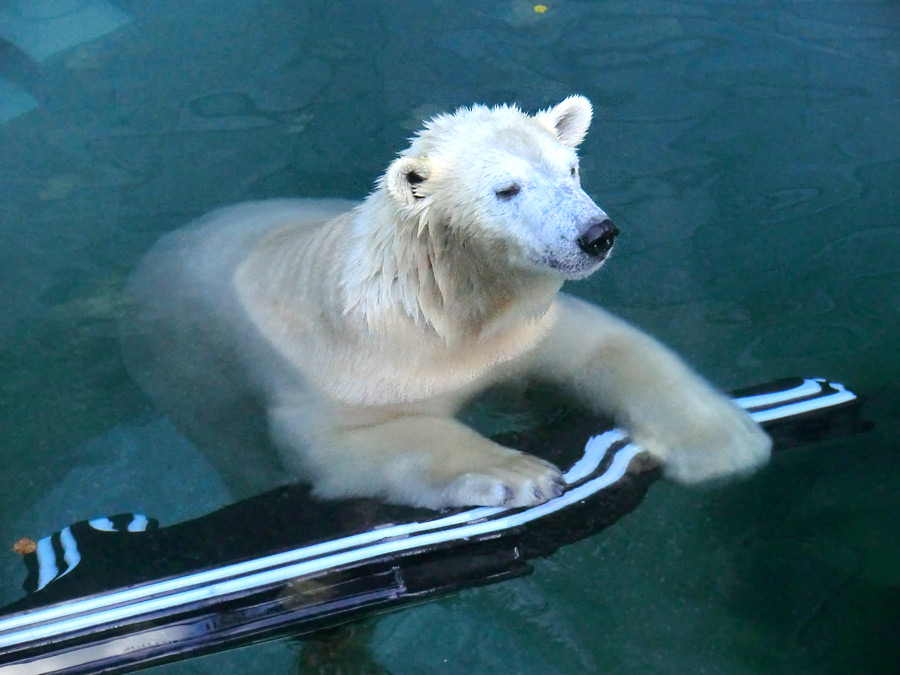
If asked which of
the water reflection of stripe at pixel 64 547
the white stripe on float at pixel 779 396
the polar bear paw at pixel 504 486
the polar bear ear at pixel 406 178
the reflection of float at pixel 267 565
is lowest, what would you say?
the water reflection of stripe at pixel 64 547

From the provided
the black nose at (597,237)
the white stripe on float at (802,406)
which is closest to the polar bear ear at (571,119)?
the black nose at (597,237)

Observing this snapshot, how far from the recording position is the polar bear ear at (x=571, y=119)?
347cm

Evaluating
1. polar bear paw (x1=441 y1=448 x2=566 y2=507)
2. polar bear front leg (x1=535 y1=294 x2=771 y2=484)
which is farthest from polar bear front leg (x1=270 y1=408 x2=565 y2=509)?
polar bear front leg (x1=535 y1=294 x2=771 y2=484)

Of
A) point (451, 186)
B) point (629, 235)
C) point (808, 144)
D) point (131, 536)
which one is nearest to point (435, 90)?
point (629, 235)

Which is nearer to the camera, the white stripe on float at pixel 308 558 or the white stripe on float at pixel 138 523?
the white stripe on float at pixel 308 558

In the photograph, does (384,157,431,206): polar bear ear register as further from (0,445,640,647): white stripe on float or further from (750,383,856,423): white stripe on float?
(750,383,856,423): white stripe on float

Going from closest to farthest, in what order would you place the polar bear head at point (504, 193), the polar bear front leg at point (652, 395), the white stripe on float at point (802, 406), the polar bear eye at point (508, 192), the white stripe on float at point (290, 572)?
1. the white stripe on float at point (290, 572)
2. the polar bear head at point (504, 193)
3. the polar bear eye at point (508, 192)
4. the polar bear front leg at point (652, 395)
5. the white stripe on float at point (802, 406)

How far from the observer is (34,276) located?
178 inches

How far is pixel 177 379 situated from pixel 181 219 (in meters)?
1.14

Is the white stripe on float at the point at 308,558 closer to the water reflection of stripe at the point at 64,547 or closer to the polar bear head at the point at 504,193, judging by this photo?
the water reflection of stripe at the point at 64,547

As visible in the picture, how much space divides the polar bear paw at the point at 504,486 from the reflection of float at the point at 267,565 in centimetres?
5

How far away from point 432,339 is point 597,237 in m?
0.83

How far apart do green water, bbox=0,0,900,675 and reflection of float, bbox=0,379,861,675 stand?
0.12m

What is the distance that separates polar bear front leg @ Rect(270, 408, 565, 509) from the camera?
3000 mm
